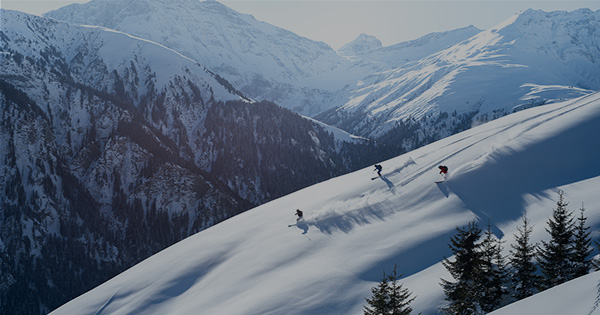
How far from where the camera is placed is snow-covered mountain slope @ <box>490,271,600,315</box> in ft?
23.0

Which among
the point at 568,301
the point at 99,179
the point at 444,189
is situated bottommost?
the point at 568,301

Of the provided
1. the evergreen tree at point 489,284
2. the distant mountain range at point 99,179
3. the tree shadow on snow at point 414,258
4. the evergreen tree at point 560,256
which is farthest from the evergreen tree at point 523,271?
the distant mountain range at point 99,179

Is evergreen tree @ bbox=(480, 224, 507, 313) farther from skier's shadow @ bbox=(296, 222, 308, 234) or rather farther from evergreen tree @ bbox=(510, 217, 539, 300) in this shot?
skier's shadow @ bbox=(296, 222, 308, 234)

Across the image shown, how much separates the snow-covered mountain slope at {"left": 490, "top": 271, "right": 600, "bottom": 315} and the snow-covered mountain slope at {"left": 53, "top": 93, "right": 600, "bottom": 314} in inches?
302

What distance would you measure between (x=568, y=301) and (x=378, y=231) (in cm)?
1488

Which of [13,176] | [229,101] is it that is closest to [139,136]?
[13,176]

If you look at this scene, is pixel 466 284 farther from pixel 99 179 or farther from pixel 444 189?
pixel 99 179

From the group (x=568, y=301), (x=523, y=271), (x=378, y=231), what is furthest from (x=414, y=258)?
(x=568, y=301)

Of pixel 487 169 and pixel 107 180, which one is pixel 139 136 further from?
pixel 487 169

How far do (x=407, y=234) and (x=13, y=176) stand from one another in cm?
15600

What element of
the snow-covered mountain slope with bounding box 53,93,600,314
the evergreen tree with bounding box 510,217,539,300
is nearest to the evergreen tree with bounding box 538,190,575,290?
the evergreen tree with bounding box 510,217,539,300

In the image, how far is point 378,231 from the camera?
22.5 metres

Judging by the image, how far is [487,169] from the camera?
25297mm

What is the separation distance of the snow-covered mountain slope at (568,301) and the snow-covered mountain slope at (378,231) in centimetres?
767
